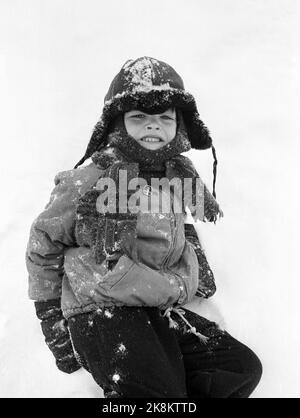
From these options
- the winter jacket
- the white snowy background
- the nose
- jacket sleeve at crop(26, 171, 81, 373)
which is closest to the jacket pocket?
the winter jacket

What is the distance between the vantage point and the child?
145 centimetres

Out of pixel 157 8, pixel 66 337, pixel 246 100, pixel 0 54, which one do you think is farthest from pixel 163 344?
pixel 157 8

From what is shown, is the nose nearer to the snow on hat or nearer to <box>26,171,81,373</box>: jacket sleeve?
the snow on hat

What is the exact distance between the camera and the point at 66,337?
1.62 meters

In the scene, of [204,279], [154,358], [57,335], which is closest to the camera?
[154,358]

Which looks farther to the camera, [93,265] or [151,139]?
[151,139]

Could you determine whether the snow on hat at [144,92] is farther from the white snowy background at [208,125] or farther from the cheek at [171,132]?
the white snowy background at [208,125]

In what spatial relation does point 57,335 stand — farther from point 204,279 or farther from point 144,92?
point 144,92

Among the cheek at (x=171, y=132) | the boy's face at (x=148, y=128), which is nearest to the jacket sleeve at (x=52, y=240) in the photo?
the boy's face at (x=148, y=128)

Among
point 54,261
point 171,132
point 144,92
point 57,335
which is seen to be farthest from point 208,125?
point 57,335

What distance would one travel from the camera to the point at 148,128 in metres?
1.67

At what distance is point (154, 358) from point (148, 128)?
837 millimetres

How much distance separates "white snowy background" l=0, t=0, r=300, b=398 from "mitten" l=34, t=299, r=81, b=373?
0.09 m
